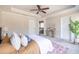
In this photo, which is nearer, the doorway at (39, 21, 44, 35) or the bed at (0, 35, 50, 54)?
the bed at (0, 35, 50, 54)

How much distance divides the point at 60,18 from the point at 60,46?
526mm

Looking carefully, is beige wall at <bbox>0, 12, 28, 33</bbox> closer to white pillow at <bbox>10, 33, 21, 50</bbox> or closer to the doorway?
white pillow at <bbox>10, 33, 21, 50</bbox>

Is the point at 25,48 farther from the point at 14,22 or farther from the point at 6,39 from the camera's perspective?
the point at 14,22

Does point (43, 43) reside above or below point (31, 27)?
below

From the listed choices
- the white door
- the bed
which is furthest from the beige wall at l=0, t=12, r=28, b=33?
Result: the bed

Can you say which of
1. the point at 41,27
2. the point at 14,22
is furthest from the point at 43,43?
the point at 14,22

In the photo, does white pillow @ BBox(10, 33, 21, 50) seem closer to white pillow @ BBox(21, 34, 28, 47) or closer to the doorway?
white pillow @ BBox(21, 34, 28, 47)

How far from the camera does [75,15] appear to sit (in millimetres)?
2168

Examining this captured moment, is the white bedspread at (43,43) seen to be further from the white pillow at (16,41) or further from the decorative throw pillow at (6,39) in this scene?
the decorative throw pillow at (6,39)

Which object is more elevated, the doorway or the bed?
the doorway

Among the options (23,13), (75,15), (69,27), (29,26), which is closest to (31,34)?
(29,26)

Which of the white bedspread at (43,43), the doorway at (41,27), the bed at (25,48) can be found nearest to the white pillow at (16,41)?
the bed at (25,48)

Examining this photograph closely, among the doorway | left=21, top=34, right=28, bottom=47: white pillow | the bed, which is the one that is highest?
the doorway
